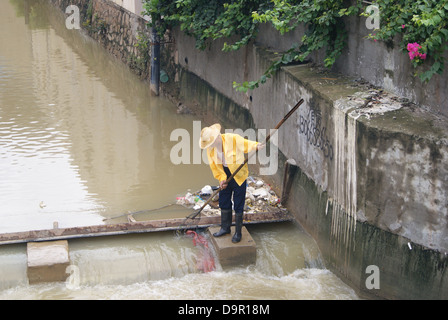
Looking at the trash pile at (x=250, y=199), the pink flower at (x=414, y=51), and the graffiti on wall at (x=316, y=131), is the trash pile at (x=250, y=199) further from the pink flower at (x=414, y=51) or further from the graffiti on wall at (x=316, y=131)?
the pink flower at (x=414, y=51)

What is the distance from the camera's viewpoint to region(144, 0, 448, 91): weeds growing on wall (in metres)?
5.79

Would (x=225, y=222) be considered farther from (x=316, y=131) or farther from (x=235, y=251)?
(x=316, y=131)

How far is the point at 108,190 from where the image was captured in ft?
30.5

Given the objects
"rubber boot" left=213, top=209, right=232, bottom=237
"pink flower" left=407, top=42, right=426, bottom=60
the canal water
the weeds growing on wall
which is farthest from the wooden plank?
"pink flower" left=407, top=42, right=426, bottom=60

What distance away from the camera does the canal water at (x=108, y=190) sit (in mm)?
6777

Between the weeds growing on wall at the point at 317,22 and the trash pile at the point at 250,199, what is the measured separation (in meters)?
1.37

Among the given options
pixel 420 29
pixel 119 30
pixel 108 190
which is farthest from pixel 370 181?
Result: pixel 119 30

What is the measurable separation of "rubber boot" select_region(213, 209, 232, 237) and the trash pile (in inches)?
27.7

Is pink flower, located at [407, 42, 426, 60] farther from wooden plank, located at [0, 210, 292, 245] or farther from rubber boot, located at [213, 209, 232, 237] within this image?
wooden plank, located at [0, 210, 292, 245]

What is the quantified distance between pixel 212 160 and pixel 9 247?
2.49 metres

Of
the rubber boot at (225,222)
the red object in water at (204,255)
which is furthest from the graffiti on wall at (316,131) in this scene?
the red object in water at (204,255)

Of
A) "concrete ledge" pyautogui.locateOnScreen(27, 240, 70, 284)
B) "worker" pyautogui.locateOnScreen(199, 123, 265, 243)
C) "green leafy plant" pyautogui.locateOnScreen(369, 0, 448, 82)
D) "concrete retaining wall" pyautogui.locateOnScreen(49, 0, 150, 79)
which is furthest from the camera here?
"concrete retaining wall" pyautogui.locateOnScreen(49, 0, 150, 79)

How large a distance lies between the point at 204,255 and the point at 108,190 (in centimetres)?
258
